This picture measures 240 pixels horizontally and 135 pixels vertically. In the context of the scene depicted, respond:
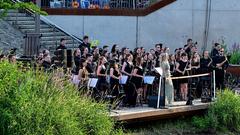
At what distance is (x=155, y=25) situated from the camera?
27.7 metres

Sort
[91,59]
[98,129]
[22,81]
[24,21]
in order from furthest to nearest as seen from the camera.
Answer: [24,21]
[91,59]
[98,129]
[22,81]

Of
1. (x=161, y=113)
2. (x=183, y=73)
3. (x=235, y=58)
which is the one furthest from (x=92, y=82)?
(x=235, y=58)

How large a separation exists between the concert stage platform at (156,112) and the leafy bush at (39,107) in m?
2.51

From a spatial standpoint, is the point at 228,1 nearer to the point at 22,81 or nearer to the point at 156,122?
the point at 156,122

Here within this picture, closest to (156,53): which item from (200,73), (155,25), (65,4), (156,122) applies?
(200,73)

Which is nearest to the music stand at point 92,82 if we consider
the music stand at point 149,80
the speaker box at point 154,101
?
the speaker box at point 154,101

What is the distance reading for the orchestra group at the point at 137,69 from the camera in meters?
15.6

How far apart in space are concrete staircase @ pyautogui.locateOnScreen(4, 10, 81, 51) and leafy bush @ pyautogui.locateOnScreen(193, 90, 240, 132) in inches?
402

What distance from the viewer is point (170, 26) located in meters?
27.7

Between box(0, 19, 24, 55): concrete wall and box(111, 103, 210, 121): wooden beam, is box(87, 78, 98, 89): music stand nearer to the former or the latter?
box(111, 103, 210, 121): wooden beam

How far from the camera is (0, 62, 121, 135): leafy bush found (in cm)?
990

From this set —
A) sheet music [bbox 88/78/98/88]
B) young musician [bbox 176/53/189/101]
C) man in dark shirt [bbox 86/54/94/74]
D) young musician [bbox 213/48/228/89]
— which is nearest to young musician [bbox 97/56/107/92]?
man in dark shirt [bbox 86/54/94/74]

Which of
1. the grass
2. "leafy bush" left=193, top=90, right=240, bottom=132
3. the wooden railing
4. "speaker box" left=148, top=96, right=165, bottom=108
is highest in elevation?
the wooden railing

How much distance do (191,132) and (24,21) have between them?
516 inches
